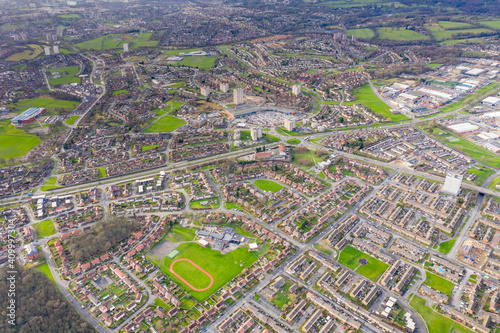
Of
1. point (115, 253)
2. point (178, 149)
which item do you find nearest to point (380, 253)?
point (115, 253)

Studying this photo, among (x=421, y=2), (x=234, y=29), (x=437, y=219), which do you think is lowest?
(x=437, y=219)

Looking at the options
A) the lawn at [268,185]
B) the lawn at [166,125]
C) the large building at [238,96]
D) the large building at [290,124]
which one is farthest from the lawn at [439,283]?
the large building at [238,96]

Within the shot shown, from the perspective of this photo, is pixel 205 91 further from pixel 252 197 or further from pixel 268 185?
pixel 252 197

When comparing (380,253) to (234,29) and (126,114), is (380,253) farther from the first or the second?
(234,29)

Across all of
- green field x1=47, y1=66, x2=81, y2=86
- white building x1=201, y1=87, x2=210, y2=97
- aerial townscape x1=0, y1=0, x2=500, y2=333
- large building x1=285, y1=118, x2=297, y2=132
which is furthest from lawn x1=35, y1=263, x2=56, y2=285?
green field x1=47, y1=66, x2=81, y2=86

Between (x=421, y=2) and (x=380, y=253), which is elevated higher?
(x=421, y=2)

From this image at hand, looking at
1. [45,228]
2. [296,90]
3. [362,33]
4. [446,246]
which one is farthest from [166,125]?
[362,33]
